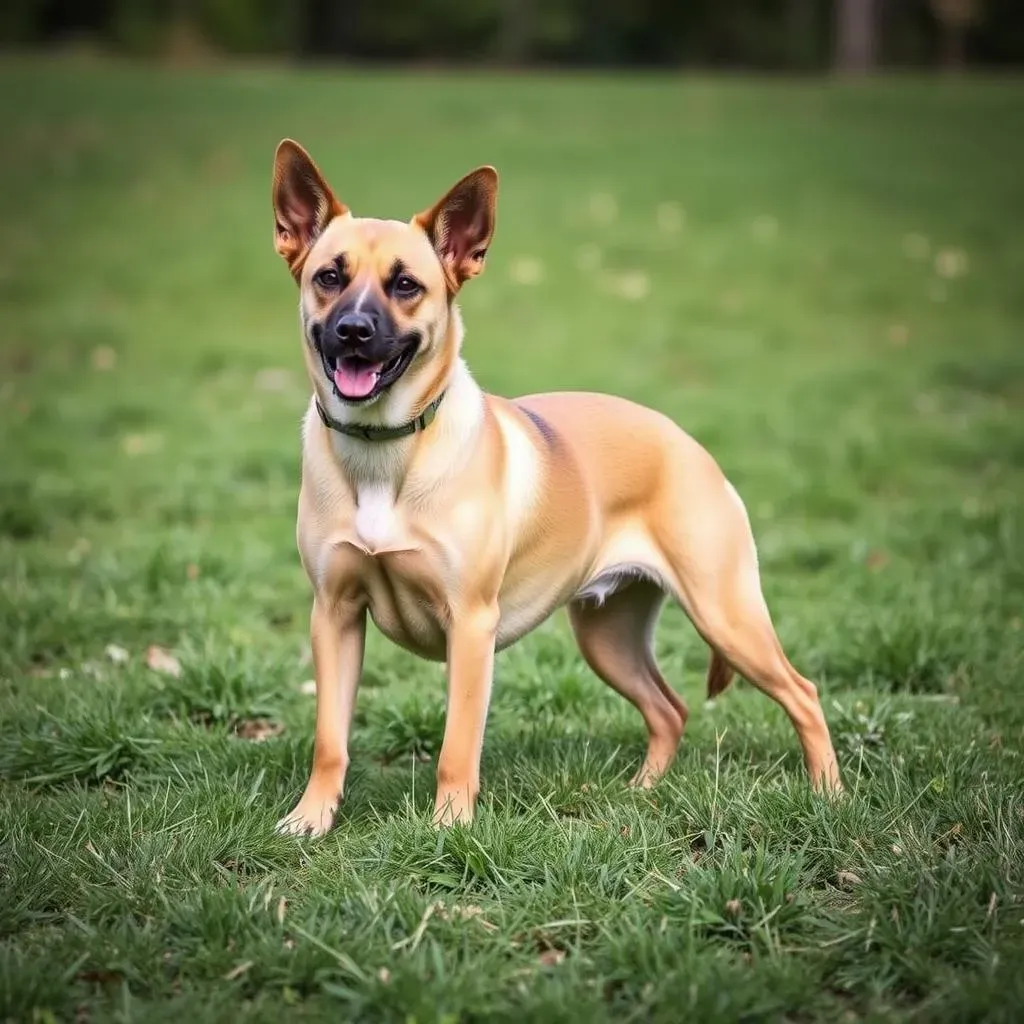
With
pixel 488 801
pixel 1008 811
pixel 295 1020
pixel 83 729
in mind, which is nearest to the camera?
pixel 295 1020

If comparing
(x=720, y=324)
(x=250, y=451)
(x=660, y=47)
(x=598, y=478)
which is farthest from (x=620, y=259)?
(x=660, y=47)

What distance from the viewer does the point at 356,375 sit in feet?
12.3

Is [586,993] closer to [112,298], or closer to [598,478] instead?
[598,478]

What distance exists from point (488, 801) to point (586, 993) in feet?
3.76

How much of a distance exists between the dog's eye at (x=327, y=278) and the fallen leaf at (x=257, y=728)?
181 centimetres

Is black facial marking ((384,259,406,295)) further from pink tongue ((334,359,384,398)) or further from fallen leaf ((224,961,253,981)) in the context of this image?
fallen leaf ((224,961,253,981))

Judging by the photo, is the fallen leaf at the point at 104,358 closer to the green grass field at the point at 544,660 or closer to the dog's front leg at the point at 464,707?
the green grass field at the point at 544,660

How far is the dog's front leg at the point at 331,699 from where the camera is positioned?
4039 millimetres

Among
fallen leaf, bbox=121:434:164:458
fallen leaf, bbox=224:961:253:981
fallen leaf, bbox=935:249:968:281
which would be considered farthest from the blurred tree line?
fallen leaf, bbox=224:961:253:981

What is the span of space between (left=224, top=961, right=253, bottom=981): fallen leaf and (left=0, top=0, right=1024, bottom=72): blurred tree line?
1421 inches

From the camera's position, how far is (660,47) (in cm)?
4209

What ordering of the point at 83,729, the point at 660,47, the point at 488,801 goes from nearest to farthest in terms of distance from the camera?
1. the point at 488,801
2. the point at 83,729
3. the point at 660,47

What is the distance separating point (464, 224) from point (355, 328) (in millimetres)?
662

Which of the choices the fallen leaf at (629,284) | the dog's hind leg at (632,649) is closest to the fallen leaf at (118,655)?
the dog's hind leg at (632,649)
